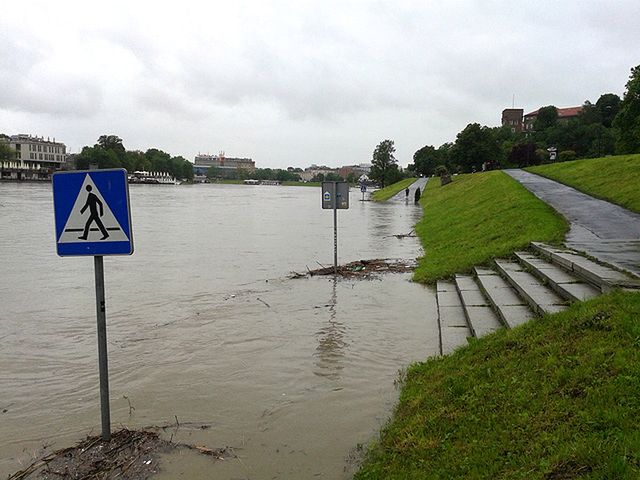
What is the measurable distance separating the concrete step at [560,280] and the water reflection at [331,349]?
10.2 ft

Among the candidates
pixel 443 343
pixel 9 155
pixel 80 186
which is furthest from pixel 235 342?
pixel 9 155

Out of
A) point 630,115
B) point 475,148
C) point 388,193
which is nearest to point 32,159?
point 388,193

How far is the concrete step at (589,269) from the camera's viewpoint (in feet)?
21.5

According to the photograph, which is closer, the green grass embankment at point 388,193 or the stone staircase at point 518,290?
the stone staircase at point 518,290

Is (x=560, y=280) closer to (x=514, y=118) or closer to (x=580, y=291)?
(x=580, y=291)

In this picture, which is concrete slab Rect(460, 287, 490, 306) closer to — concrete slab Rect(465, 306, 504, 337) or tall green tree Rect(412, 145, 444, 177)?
concrete slab Rect(465, 306, 504, 337)

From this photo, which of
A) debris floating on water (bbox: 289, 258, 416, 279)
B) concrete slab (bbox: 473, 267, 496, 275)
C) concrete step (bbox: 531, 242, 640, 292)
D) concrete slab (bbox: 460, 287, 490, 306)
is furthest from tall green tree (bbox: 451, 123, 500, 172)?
concrete slab (bbox: 460, 287, 490, 306)

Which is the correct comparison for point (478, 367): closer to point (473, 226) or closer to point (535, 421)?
point (535, 421)

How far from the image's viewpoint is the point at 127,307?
34.8ft

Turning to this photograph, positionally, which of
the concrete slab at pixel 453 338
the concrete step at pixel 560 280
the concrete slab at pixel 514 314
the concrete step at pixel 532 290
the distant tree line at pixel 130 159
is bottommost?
the concrete slab at pixel 453 338

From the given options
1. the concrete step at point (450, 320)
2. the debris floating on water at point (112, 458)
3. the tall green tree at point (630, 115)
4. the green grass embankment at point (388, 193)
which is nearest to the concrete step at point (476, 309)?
the concrete step at point (450, 320)

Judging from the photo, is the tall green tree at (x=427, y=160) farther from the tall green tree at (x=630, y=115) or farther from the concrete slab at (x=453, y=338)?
the concrete slab at (x=453, y=338)

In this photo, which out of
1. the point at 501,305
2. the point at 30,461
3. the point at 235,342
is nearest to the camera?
the point at 30,461

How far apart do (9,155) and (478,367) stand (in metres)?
156
